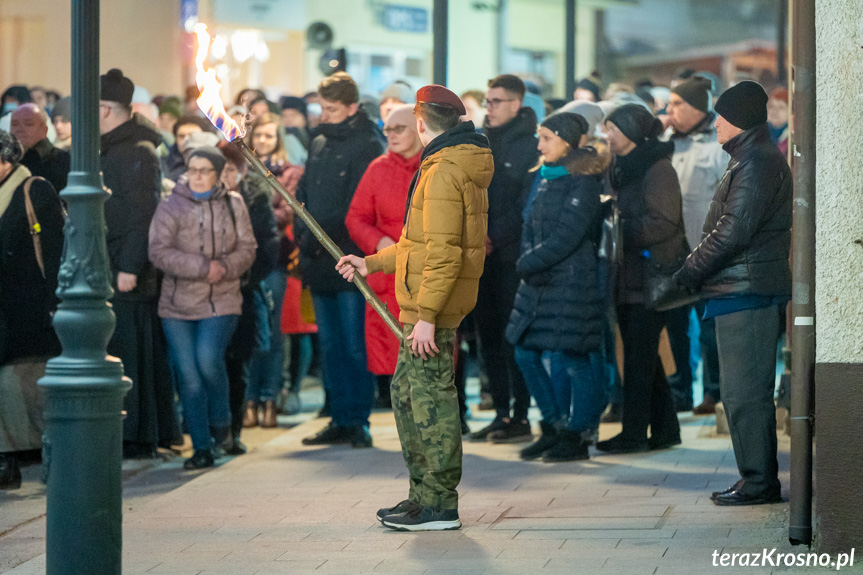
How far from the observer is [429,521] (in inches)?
249

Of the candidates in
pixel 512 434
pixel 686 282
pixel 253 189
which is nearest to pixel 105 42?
pixel 253 189

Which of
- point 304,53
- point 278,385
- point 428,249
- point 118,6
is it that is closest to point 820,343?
point 428,249

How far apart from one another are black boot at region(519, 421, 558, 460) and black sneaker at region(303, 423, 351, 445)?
1414mm

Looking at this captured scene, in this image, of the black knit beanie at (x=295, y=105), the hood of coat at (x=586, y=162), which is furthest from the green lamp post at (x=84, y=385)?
the black knit beanie at (x=295, y=105)

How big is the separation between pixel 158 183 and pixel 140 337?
1.01 meters

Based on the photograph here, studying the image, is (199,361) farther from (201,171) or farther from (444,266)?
(444,266)

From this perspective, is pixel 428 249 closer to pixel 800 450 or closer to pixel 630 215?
pixel 800 450

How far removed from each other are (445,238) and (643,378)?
2617 mm

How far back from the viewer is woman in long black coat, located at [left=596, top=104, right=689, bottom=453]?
26.9 feet

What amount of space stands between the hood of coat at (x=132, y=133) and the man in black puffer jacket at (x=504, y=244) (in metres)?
2.29

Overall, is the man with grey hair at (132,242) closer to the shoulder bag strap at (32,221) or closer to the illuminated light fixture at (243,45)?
the shoulder bag strap at (32,221)

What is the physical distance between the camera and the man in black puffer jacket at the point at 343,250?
8.98 meters

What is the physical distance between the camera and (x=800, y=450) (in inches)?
224

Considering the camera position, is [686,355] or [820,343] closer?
[820,343]
